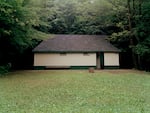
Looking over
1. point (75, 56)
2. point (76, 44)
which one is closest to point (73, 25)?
point (76, 44)

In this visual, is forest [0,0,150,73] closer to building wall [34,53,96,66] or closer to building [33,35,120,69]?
building [33,35,120,69]

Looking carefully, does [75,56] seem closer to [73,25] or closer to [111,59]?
[111,59]

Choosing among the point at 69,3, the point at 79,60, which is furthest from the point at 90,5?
the point at 79,60

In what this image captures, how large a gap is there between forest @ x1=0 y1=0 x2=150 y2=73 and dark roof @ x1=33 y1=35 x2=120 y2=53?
99cm

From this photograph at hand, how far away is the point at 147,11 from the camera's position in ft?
81.2

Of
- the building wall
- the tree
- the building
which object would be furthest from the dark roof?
the tree

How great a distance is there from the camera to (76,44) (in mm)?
29062

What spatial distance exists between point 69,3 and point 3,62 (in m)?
16.5

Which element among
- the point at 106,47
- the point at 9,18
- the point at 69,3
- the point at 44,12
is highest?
the point at 69,3

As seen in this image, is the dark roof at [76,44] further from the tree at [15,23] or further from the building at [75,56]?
the tree at [15,23]

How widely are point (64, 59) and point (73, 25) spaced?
9.11 meters

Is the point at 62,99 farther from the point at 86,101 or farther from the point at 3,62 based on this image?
the point at 3,62

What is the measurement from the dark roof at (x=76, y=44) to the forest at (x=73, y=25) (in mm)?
990

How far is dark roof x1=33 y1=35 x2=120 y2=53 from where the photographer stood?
27.8 metres
